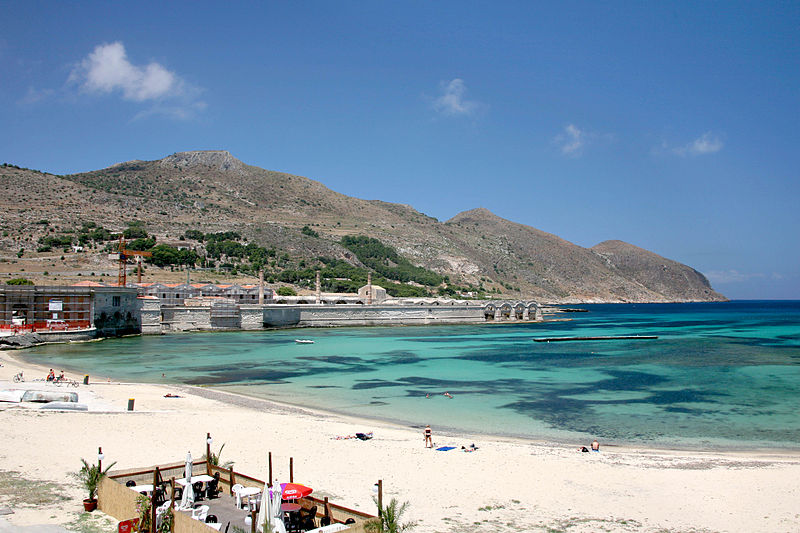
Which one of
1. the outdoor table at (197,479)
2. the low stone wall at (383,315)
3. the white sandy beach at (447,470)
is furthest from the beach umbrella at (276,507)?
the low stone wall at (383,315)

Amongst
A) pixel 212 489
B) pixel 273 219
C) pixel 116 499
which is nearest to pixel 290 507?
pixel 212 489

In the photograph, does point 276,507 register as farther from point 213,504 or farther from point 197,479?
point 197,479

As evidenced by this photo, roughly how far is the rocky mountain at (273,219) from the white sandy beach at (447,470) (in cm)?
7690

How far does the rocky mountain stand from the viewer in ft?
350

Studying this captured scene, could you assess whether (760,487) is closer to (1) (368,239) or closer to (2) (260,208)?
(1) (368,239)

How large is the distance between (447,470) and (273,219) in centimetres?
12437

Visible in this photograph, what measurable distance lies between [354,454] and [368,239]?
122m

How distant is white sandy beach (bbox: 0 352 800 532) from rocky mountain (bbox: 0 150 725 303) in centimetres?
7690

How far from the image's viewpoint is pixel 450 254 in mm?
151125

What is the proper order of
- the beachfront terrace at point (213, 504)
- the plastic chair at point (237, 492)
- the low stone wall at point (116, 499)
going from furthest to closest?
the plastic chair at point (237, 492) → the low stone wall at point (116, 499) → the beachfront terrace at point (213, 504)

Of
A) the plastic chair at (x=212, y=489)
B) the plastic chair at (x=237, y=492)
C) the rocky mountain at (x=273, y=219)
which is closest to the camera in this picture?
the plastic chair at (x=237, y=492)

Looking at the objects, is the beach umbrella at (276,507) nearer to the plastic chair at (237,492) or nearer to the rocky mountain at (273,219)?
the plastic chair at (237,492)

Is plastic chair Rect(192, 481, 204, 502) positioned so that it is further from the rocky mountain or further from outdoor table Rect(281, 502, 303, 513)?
the rocky mountain

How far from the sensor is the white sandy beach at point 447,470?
10.6 metres
